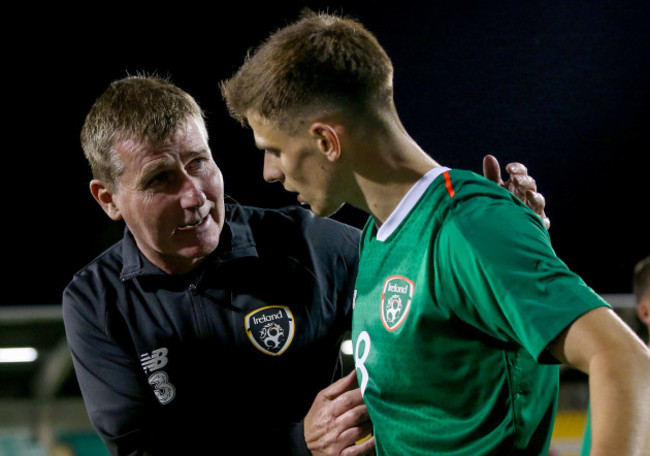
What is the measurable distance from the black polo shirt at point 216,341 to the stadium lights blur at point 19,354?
99.0 inches

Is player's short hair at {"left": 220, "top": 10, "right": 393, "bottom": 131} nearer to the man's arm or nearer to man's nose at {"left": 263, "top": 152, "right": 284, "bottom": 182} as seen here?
man's nose at {"left": 263, "top": 152, "right": 284, "bottom": 182}

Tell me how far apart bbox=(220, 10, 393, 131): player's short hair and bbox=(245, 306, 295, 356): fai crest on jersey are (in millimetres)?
801

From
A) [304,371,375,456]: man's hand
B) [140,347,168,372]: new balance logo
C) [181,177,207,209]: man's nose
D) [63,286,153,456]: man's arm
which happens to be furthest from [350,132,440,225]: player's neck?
[63,286,153,456]: man's arm

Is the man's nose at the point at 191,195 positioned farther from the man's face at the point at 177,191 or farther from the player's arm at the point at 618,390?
the player's arm at the point at 618,390

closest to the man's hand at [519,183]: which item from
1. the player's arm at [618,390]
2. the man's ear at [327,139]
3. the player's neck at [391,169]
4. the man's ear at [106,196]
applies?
the player's neck at [391,169]

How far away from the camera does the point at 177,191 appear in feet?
7.14

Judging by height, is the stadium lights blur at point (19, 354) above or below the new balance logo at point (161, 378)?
above

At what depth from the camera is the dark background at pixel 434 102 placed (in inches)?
251

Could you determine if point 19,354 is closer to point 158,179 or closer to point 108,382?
point 108,382

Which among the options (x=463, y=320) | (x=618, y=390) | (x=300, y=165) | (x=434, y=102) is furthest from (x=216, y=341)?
(x=434, y=102)

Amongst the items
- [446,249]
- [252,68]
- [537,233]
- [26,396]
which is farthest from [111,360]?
[26,396]

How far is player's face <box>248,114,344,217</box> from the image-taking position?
1532 millimetres

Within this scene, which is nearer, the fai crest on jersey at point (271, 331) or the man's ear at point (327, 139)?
the man's ear at point (327, 139)

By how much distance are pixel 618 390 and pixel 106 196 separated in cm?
179
